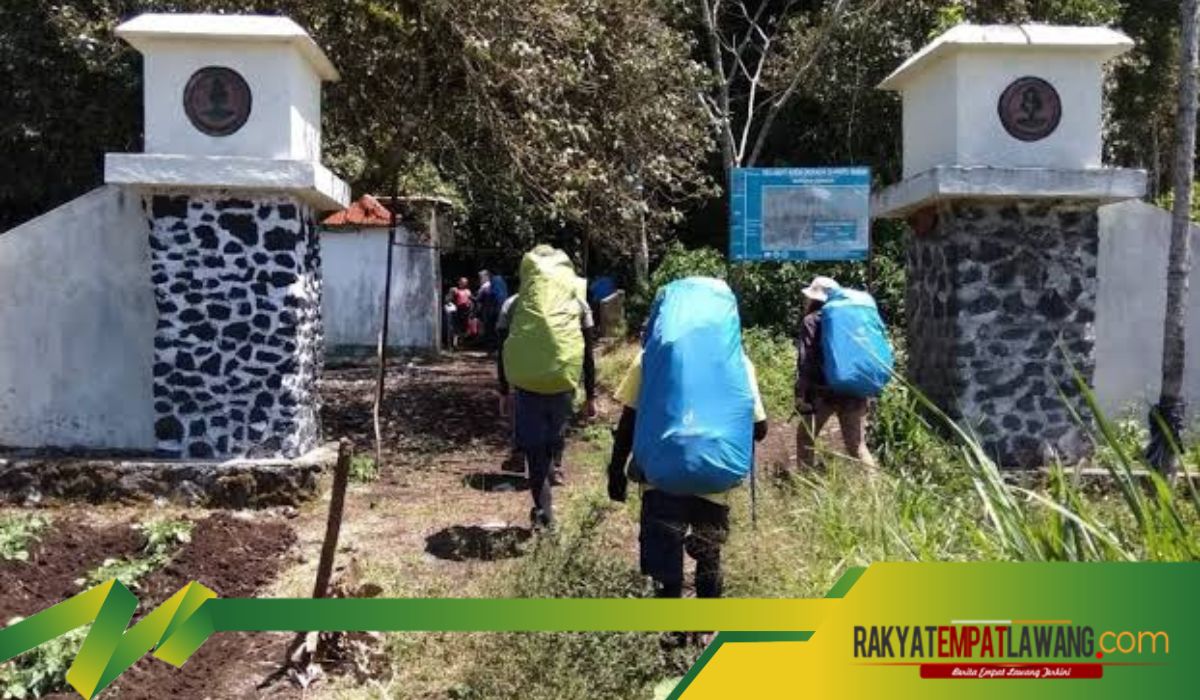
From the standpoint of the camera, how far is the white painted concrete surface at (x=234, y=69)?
8297 millimetres

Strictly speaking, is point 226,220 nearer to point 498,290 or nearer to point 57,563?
point 57,563

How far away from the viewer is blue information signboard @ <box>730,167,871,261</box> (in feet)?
34.3

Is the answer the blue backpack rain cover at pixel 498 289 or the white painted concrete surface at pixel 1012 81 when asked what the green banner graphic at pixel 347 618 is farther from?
the blue backpack rain cover at pixel 498 289

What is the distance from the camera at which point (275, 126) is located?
8391 mm

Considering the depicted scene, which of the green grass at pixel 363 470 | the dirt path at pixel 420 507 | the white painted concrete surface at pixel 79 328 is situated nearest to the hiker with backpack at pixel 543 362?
the dirt path at pixel 420 507

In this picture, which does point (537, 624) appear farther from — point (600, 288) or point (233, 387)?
point (600, 288)

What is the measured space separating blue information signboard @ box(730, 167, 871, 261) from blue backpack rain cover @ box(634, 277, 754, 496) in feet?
19.1

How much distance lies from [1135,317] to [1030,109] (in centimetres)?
195

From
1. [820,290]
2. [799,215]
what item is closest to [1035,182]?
[820,290]

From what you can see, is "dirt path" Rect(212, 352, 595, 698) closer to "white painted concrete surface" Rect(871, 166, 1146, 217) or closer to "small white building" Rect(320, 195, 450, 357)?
"white painted concrete surface" Rect(871, 166, 1146, 217)

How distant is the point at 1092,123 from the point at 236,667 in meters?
6.61

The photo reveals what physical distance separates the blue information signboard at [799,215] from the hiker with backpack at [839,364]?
235 cm

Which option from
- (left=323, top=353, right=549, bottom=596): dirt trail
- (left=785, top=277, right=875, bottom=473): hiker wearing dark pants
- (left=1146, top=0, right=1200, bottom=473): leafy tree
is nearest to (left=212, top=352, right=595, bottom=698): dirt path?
(left=323, top=353, right=549, bottom=596): dirt trail

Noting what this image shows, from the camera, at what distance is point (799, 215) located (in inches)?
412
